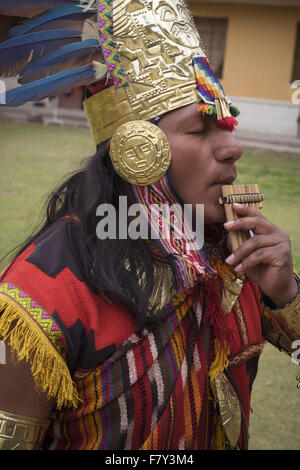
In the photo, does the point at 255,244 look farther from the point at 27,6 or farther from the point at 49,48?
the point at 27,6

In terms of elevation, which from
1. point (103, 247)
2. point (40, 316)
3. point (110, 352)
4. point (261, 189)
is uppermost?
point (103, 247)

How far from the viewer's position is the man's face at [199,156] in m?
1.94

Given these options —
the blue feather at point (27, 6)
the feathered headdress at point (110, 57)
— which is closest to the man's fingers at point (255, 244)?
the feathered headdress at point (110, 57)

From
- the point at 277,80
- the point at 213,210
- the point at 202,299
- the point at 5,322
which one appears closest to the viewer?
the point at 5,322

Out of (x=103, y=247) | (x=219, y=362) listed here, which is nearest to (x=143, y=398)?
(x=219, y=362)

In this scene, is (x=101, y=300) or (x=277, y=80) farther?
(x=277, y=80)

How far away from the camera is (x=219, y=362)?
2055 mm

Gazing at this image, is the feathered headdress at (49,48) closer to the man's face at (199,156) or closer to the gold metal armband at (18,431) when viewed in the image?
the man's face at (199,156)

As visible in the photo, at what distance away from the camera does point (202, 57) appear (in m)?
2.07

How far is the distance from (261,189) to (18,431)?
7.88m

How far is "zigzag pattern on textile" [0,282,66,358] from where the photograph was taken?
1.79 m

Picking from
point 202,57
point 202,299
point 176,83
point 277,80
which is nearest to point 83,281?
point 202,299

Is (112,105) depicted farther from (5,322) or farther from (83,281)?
(5,322)
